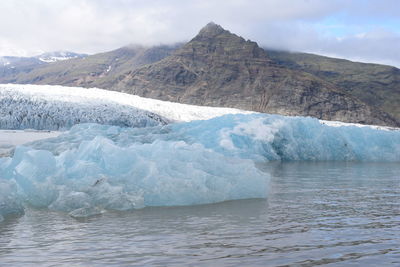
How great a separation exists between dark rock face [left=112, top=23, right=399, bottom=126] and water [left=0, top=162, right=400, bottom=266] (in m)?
103

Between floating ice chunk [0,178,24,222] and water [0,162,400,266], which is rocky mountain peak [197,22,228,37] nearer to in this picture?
water [0,162,400,266]

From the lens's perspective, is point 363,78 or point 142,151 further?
point 363,78

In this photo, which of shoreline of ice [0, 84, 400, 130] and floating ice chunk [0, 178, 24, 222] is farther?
shoreline of ice [0, 84, 400, 130]

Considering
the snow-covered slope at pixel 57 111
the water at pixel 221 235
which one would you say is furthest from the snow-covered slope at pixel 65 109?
the water at pixel 221 235

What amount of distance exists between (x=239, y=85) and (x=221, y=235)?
112099mm

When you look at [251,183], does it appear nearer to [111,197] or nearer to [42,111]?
[111,197]

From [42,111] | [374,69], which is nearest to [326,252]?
[42,111]

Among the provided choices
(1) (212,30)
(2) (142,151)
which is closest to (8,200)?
(2) (142,151)

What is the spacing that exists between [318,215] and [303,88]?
107962mm

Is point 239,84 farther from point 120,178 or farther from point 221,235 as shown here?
point 221,235

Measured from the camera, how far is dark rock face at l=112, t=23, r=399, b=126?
363 ft

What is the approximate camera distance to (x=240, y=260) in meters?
4.73

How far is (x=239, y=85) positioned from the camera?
383 ft

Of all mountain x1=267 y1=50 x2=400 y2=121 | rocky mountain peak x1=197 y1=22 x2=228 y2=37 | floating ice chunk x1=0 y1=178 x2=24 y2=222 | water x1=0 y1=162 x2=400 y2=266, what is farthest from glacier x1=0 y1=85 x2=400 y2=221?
mountain x1=267 y1=50 x2=400 y2=121
